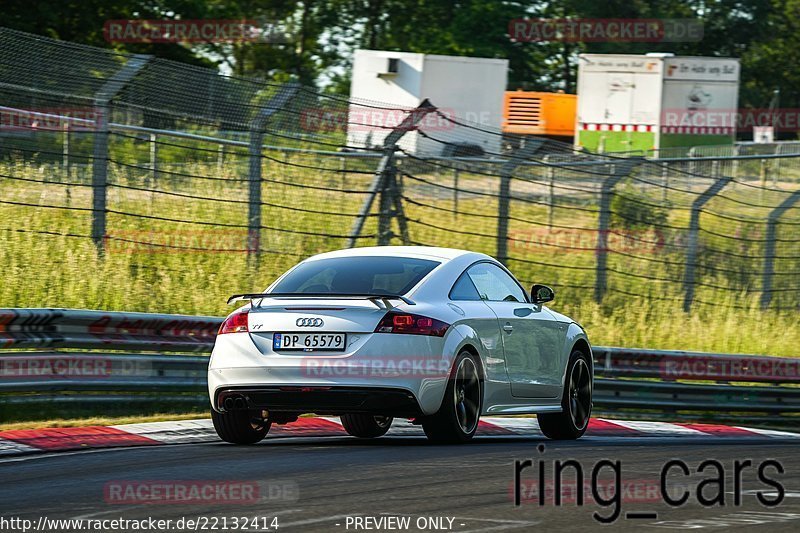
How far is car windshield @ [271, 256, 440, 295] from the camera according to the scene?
32.5ft

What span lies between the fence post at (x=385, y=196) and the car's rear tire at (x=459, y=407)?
611 centimetres

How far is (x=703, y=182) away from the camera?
60.7ft

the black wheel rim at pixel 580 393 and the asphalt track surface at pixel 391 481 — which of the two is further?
the black wheel rim at pixel 580 393

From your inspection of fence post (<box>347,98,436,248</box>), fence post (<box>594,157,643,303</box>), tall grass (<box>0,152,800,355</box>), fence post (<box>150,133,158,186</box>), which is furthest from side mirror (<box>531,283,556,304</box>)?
fence post (<box>594,157,643,303</box>)

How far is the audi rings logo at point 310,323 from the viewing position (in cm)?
936

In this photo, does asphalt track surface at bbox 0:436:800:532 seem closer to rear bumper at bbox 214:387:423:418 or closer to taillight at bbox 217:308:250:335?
rear bumper at bbox 214:387:423:418

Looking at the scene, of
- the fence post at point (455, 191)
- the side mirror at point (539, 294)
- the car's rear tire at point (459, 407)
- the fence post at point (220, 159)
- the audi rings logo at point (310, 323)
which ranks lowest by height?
the car's rear tire at point (459, 407)

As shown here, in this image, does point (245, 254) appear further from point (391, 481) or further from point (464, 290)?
point (391, 481)

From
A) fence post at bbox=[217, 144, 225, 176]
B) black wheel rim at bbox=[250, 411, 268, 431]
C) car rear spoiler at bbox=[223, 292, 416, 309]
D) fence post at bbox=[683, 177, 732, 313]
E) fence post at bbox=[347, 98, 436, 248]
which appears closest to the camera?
car rear spoiler at bbox=[223, 292, 416, 309]

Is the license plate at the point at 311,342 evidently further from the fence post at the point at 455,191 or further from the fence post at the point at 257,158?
the fence post at the point at 455,191

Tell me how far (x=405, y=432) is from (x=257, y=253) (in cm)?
480

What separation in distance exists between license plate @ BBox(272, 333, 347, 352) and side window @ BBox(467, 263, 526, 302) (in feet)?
4.89

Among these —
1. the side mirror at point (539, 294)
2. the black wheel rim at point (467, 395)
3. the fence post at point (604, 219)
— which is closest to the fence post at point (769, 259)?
the fence post at point (604, 219)

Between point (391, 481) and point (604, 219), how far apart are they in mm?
10424
